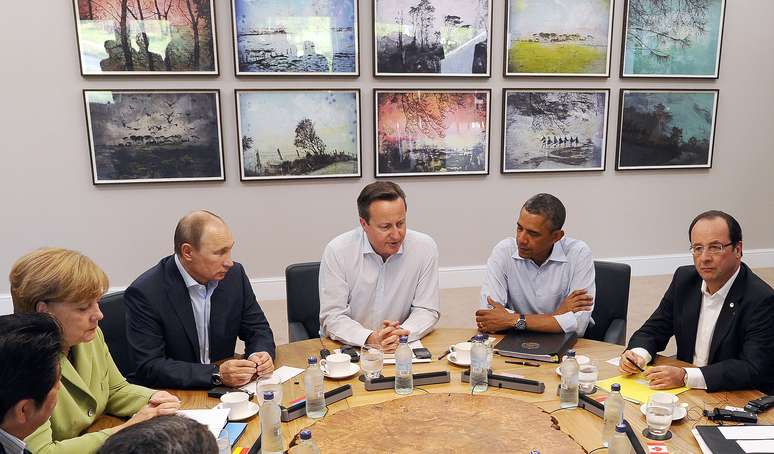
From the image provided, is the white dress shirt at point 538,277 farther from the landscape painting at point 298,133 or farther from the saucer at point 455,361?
the landscape painting at point 298,133

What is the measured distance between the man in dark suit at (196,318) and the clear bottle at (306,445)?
52 centimetres

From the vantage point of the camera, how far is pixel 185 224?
7.11 feet

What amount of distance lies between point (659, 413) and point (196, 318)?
173 cm

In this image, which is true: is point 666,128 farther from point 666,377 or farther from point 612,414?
point 612,414

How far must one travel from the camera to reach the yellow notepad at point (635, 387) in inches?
69.9

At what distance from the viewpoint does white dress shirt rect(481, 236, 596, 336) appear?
2.64 metres

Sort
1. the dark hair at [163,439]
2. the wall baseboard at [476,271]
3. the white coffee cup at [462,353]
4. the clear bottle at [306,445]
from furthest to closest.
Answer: the wall baseboard at [476,271] → the white coffee cup at [462,353] → the clear bottle at [306,445] → the dark hair at [163,439]

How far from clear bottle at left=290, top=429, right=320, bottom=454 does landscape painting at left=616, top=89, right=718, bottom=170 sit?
4677 mm

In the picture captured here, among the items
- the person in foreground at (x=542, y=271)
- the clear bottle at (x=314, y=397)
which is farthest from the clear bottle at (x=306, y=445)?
the person in foreground at (x=542, y=271)

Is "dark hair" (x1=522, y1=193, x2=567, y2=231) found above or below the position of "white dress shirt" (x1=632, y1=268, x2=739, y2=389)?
above

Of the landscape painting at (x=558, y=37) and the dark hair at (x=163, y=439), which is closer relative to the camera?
the dark hair at (x=163, y=439)

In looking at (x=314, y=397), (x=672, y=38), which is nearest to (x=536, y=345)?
(x=314, y=397)

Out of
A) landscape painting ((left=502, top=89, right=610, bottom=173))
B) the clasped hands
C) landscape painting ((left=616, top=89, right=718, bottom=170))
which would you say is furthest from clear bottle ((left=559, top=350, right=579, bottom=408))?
landscape painting ((left=616, top=89, right=718, bottom=170))

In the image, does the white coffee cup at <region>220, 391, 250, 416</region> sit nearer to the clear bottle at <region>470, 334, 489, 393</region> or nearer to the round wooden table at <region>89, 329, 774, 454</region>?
the round wooden table at <region>89, 329, 774, 454</region>
